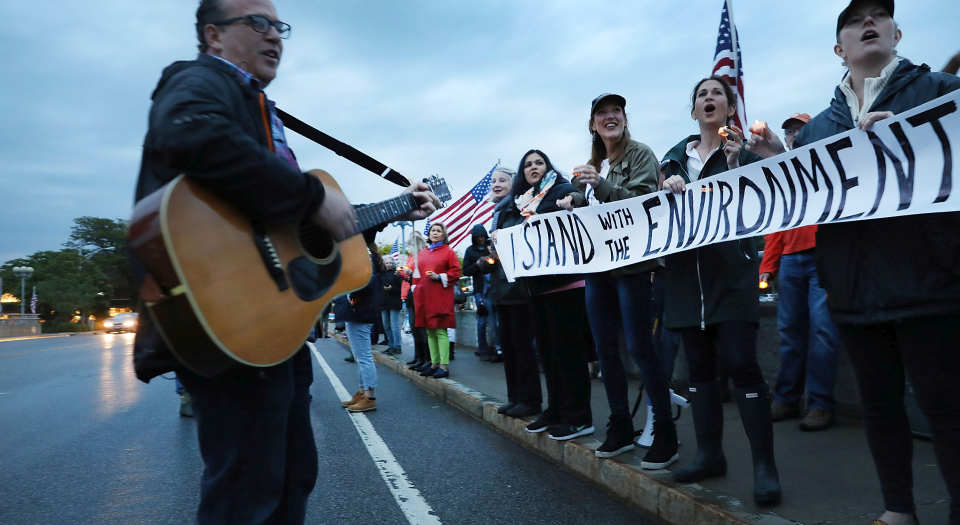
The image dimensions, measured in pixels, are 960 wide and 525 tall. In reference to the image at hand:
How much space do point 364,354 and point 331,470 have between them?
2.64m

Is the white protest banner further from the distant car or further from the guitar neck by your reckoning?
the distant car

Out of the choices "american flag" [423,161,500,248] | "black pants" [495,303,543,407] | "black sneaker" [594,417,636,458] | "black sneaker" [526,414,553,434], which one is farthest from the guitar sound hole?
"american flag" [423,161,500,248]

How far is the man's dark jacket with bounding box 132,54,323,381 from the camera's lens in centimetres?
161

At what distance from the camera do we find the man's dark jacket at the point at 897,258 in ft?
7.23

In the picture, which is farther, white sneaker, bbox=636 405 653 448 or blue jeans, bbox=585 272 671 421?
white sneaker, bbox=636 405 653 448

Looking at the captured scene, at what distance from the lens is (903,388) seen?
8.07 ft

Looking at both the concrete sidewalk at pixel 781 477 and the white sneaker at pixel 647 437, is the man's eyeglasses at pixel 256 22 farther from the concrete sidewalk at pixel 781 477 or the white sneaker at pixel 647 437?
the white sneaker at pixel 647 437

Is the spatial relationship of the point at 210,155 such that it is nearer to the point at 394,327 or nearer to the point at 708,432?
the point at 708,432

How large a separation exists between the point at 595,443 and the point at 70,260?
92.8 metres

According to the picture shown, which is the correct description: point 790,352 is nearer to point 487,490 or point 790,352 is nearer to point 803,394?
point 803,394

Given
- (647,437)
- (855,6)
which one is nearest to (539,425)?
(647,437)

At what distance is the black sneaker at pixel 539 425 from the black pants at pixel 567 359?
3cm

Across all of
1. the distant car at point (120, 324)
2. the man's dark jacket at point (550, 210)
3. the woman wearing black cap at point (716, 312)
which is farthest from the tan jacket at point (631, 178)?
the distant car at point (120, 324)

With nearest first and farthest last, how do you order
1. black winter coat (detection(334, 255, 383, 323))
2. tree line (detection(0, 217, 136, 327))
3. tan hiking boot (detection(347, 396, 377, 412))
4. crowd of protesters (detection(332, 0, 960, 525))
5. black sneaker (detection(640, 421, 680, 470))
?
crowd of protesters (detection(332, 0, 960, 525)) → black sneaker (detection(640, 421, 680, 470)) → tan hiking boot (detection(347, 396, 377, 412)) → black winter coat (detection(334, 255, 383, 323)) → tree line (detection(0, 217, 136, 327))
